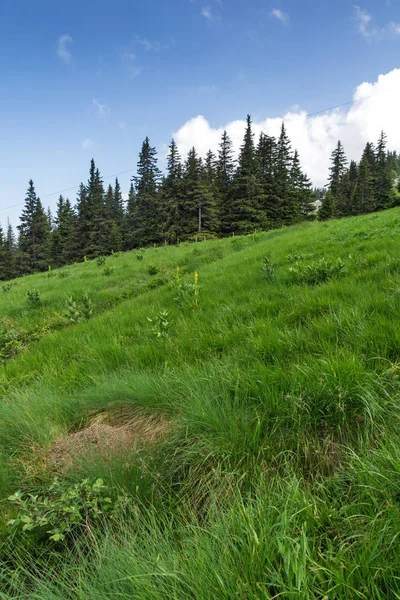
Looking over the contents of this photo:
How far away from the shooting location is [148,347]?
3.57m

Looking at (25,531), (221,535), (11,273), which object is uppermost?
(11,273)

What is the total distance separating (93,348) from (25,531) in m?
2.56

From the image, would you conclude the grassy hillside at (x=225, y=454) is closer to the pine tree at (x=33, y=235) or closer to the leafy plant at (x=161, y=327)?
the leafy plant at (x=161, y=327)

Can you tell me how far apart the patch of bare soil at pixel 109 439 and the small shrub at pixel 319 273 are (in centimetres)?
362

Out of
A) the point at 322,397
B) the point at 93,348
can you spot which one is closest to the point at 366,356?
the point at 322,397

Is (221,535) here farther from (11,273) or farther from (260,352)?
(11,273)

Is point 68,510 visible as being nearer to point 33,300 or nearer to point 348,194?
point 33,300

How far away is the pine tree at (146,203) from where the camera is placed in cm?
4681


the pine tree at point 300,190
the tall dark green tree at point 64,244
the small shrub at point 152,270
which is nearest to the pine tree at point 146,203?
the tall dark green tree at point 64,244

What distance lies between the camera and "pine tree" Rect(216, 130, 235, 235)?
45281 mm

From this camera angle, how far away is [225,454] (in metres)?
1.72

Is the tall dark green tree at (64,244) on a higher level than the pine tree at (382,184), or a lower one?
lower

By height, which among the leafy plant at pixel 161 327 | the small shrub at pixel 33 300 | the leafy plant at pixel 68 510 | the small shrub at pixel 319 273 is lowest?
the leafy plant at pixel 68 510

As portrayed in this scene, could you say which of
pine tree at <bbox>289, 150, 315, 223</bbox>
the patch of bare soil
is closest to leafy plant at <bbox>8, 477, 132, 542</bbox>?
the patch of bare soil
